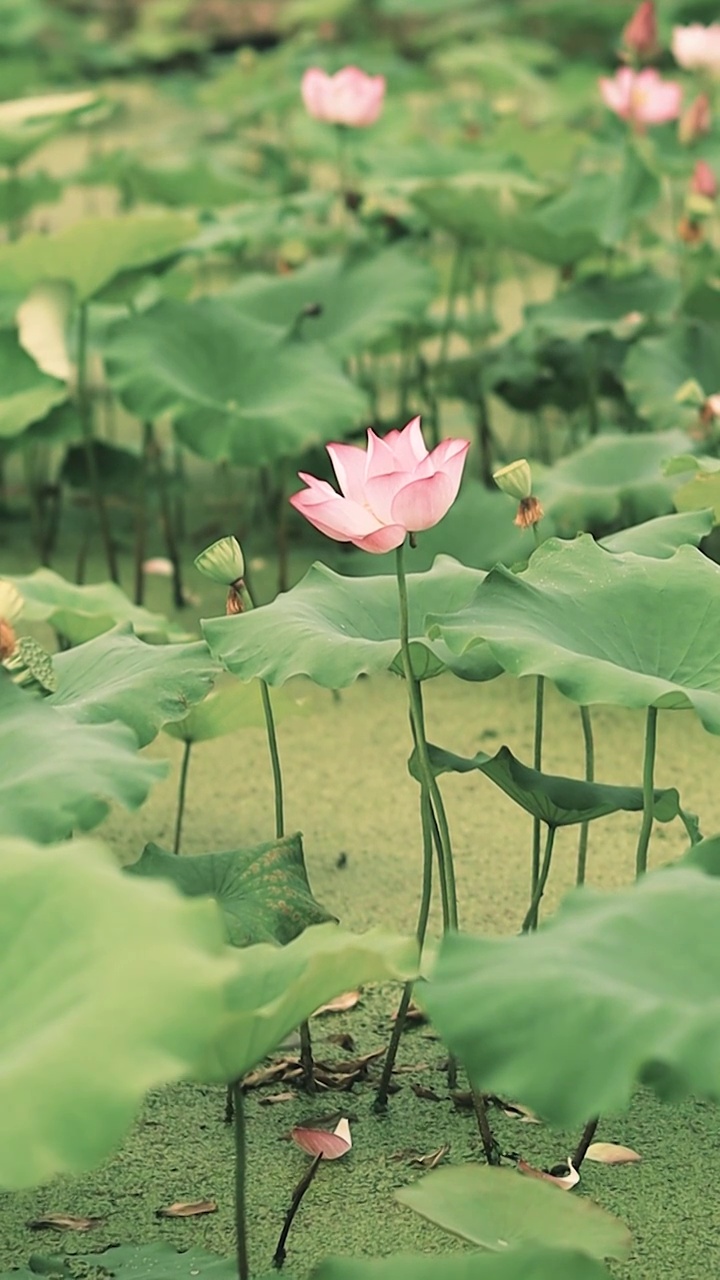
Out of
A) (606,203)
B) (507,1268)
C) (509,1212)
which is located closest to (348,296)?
(606,203)

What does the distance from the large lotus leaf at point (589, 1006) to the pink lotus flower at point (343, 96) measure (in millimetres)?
1962

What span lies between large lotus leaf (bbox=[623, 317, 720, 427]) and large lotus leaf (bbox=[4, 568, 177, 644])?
29.2 inches

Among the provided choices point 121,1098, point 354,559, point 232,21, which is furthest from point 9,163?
point 232,21

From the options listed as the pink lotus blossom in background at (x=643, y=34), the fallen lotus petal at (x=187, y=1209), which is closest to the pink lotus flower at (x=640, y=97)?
the pink lotus blossom in background at (x=643, y=34)

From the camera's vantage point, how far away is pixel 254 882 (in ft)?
4.11

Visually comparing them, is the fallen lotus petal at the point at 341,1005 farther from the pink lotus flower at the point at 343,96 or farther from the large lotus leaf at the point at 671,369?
the pink lotus flower at the point at 343,96

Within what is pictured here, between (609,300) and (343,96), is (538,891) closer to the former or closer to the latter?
(609,300)

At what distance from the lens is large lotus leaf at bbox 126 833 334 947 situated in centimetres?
122

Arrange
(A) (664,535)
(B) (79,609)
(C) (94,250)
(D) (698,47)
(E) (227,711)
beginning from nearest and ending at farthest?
(A) (664,535)
(E) (227,711)
(B) (79,609)
(C) (94,250)
(D) (698,47)

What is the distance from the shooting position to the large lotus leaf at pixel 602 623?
1.11 metres

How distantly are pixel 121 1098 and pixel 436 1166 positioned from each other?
0.55 m

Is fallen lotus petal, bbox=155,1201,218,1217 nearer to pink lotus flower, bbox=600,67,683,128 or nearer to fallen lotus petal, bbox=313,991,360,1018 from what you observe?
fallen lotus petal, bbox=313,991,360,1018

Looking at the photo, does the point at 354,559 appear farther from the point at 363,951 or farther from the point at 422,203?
the point at 363,951

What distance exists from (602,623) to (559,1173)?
1.22 ft
